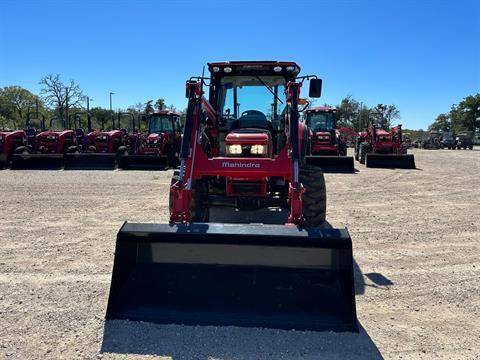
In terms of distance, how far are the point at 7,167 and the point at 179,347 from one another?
17763 millimetres

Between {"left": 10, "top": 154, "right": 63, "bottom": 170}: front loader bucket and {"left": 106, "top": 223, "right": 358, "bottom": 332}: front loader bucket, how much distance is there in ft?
49.4

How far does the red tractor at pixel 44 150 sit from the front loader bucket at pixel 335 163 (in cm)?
1005

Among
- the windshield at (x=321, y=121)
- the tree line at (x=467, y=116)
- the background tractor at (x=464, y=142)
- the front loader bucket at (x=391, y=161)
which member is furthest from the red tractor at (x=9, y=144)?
the tree line at (x=467, y=116)

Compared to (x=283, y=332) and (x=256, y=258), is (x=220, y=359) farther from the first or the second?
(x=256, y=258)

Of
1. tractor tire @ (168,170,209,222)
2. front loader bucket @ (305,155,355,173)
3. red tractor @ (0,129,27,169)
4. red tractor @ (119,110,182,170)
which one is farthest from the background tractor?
tractor tire @ (168,170,209,222)

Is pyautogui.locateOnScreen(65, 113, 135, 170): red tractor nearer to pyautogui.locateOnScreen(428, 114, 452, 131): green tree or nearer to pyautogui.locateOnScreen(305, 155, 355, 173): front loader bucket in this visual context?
pyautogui.locateOnScreen(305, 155, 355, 173): front loader bucket

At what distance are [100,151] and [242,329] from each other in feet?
58.1

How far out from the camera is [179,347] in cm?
311

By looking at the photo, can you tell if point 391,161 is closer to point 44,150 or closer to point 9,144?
point 44,150

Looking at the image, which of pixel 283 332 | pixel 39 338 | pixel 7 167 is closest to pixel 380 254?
pixel 283 332

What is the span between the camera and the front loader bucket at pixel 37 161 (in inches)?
680

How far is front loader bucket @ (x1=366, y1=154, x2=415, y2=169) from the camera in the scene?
17.7 metres

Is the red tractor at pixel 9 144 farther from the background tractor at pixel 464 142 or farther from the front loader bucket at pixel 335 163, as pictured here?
the background tractor at pixel 464 142

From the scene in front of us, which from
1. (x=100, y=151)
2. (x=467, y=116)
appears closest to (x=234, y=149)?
(x=100, y=151)
